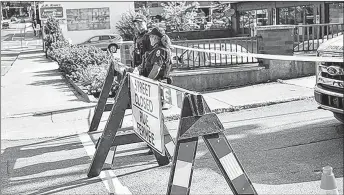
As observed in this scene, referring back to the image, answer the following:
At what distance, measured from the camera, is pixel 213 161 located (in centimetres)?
657

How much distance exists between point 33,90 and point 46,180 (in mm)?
9694

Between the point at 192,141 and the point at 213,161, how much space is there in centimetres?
250

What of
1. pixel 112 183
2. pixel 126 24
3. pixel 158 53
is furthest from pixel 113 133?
pixel 126 24

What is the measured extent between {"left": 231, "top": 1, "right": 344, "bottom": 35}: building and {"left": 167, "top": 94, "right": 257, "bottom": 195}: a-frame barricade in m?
18.9

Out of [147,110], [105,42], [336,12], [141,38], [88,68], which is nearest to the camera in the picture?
[147,110]

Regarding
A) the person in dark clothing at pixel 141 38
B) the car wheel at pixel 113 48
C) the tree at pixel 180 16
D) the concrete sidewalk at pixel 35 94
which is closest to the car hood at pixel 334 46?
the person in dark clothing at pixel 141 38

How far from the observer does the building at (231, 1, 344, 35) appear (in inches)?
1058

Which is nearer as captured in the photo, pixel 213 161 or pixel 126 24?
pixel 213 161

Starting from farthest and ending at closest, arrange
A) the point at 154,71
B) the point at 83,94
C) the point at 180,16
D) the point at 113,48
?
the point at 180,16, the point at 113,48, the point at 83,94, the point at 154,71

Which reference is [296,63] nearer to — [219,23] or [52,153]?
[52,153]

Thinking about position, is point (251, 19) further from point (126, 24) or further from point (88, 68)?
point (88, 68)

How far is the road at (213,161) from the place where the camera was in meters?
5.70

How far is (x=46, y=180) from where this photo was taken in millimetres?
6320

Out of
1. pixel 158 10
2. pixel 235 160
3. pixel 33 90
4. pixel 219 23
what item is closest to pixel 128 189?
pixel 235 160
